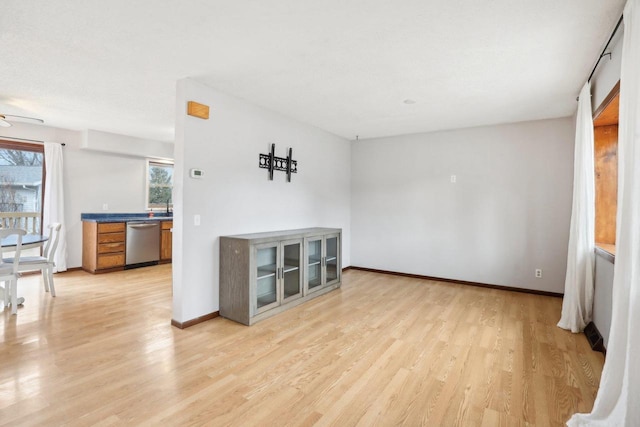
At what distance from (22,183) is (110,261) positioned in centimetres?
187

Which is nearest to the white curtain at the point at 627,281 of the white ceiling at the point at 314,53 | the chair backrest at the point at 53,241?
the white ceiling at the point at 314,53

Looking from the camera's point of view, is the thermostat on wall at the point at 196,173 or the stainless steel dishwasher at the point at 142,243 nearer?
the thermostat on wall at the point at 196,173

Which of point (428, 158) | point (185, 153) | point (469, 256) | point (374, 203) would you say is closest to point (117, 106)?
point (185, 153)

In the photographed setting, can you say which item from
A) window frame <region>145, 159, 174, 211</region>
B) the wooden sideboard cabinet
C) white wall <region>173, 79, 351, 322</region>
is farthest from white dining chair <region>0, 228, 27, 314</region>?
window frame <region>145, 159, 174, 211</region>

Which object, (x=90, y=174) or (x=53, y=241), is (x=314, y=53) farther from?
(x=90, y=174)

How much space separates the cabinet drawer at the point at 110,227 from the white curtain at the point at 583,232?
6659mm

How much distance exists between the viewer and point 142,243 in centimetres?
600

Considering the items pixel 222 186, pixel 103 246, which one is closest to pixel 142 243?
pixel 103 246

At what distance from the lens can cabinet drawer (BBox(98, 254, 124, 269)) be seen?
5.48m

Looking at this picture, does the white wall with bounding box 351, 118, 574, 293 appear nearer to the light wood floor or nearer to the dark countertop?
the light wood floor

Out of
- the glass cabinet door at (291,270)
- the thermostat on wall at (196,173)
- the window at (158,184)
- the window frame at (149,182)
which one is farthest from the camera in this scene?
the window at (158,184)

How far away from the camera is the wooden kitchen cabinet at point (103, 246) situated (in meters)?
5.45

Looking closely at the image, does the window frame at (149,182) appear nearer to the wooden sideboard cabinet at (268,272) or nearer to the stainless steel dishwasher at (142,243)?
the stainless steel dishwasher at (142,243)

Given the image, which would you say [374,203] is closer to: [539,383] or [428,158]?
[428,158]
